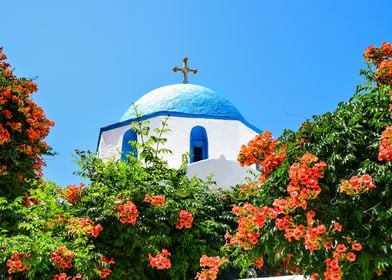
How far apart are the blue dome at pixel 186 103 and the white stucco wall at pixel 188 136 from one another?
211 mm

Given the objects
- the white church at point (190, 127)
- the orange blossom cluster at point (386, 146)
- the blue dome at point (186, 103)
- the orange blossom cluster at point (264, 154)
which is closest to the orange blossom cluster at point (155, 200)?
the orange blossom cluster at point (264, 154)

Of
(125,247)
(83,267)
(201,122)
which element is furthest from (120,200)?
(201,122)

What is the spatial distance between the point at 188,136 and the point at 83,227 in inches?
254

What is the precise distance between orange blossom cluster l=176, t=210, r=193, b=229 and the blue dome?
6.17 m

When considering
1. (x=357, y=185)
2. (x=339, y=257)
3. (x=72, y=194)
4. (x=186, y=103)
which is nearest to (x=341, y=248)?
(x=339, y=257)

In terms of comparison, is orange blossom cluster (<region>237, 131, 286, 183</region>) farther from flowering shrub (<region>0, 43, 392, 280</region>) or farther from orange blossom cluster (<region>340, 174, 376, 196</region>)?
orange blossom cluster (<region>340, 174, 376, 196</region>)

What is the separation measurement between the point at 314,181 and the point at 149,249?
8.58ft

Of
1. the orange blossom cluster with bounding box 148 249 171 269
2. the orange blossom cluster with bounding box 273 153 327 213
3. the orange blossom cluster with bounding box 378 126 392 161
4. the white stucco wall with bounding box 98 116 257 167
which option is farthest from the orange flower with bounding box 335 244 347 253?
the white stucco wall with bounding box 98 116 257 167

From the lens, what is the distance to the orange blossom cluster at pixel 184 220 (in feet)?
22.1

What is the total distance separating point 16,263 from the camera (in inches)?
234

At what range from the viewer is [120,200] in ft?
21.9

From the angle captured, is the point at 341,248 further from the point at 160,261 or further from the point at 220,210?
the point at 220,210

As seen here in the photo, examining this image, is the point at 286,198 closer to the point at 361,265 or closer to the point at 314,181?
the point at 314,181

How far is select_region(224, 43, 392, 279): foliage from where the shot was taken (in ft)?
14.5
